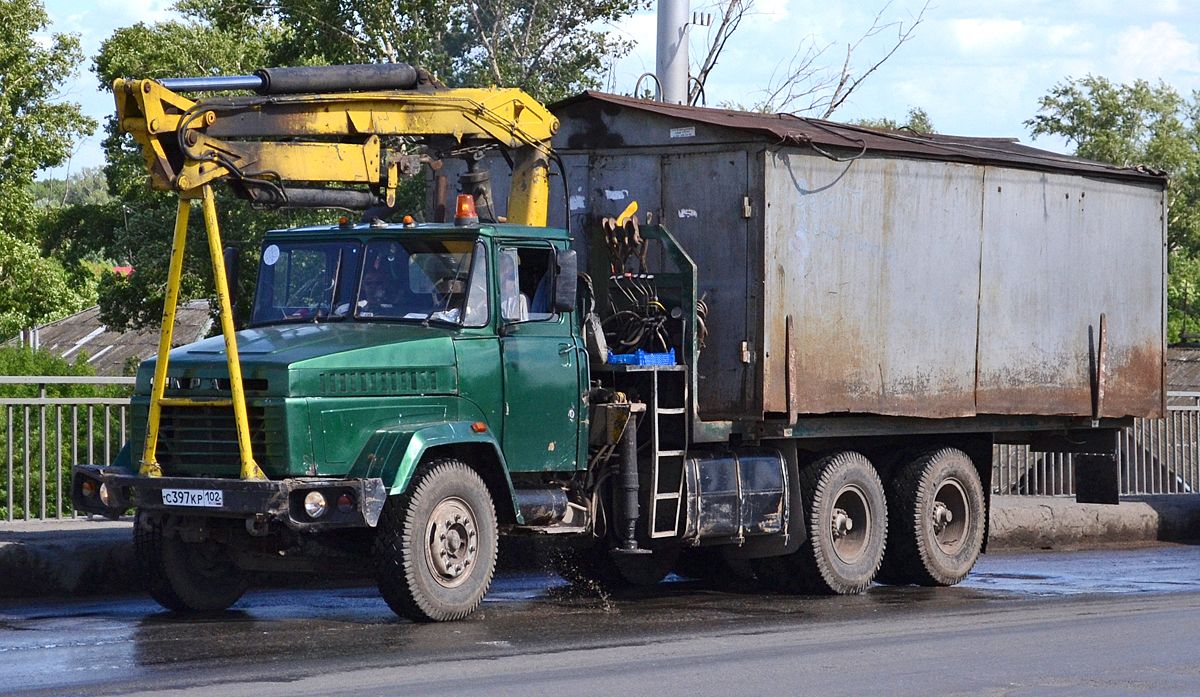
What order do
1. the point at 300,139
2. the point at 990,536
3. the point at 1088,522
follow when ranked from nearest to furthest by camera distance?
the point at 300,139
the point at 990,536
the point at 1088,522

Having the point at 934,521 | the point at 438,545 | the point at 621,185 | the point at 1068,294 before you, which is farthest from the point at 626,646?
the point at 1068,294

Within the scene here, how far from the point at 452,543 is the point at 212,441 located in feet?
5.19

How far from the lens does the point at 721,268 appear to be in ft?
41.6

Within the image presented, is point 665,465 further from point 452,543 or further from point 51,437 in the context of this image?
point 51,437

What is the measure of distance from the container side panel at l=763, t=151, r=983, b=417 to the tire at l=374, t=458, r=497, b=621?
282cm

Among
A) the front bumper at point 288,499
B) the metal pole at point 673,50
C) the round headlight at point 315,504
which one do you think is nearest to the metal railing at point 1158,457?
the metal pole at point 673,50

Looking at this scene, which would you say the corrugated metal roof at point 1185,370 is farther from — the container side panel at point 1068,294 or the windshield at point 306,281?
the windshield at point 306,281

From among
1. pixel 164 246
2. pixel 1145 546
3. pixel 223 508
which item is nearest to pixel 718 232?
pixel 223 508

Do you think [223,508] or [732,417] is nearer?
[223,508]

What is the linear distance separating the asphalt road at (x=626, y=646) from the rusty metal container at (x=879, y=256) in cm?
183

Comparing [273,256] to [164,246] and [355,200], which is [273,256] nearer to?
[355,200]

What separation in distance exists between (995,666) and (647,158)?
5599mm

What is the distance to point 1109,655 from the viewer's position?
9055 millimetres

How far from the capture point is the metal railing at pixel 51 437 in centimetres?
1272
